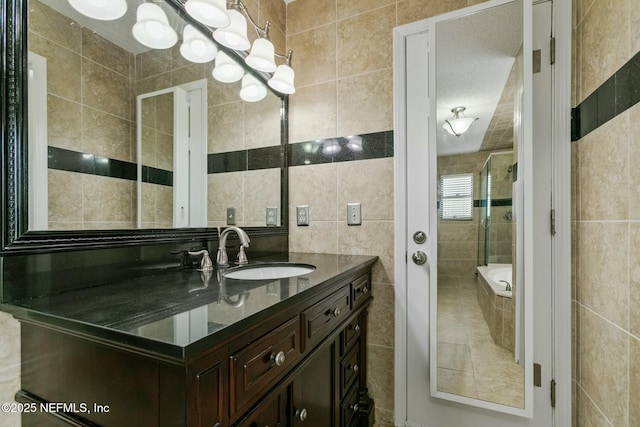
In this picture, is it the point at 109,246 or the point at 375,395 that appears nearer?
the point at 109,246

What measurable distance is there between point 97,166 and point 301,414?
1.01 m

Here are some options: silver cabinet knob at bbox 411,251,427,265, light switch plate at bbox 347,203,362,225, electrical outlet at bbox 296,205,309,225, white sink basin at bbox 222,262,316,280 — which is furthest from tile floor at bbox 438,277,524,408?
electrical outlet at bbox 296,205,309,225

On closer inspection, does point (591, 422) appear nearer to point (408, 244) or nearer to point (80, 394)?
point (408, 244)

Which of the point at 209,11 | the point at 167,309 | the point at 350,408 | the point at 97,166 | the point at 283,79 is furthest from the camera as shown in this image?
the point at 283,79

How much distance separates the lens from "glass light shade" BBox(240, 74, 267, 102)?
5.23 feet

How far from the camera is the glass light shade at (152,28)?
3.27 feet

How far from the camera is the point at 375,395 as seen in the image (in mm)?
1599

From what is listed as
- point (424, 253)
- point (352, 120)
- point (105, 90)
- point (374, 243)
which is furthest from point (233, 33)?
point (424, 253)

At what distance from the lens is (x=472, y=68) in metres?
1.41

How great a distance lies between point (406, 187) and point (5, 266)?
59.3 inches

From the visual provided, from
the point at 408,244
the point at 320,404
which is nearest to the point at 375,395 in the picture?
the point at 320,404

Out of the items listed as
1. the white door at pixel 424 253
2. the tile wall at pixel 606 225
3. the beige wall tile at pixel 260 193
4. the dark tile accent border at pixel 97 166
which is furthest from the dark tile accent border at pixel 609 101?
the dark tile accent border at pixel 97 166

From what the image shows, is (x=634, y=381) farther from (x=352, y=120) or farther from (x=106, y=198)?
(x=106, y=198)

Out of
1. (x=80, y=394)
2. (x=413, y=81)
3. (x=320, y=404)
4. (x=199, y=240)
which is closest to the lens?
(x=80, y=394)
